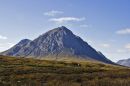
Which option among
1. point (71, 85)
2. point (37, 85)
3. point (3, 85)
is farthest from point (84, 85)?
point (3, 85)

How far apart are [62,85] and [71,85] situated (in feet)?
4.18

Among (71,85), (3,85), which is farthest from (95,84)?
(3,85)

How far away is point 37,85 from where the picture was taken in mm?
27969

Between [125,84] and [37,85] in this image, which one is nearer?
[37,85]

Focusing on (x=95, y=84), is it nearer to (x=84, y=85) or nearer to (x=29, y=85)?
(x=84, y=85)

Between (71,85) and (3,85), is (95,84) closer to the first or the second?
(71,85)

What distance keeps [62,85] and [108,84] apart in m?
5.92

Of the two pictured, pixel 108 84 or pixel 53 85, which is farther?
pixel 108 84

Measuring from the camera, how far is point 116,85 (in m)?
30.1

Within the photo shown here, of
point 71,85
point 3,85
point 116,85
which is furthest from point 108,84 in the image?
point 3,85

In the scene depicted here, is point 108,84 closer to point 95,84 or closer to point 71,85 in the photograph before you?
point 95,84

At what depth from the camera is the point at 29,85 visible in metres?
27.2

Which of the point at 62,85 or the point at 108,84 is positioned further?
the point at 108,84

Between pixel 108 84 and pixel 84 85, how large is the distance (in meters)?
2.41
